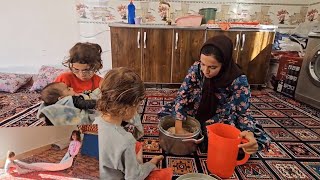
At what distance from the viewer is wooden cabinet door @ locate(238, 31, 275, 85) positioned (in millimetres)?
2238

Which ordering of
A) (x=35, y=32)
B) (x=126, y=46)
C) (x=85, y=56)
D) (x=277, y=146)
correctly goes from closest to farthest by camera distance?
(x=85, y=56) < (x=277, y=146) < (x=126, y=46) < (x=35, y=32)

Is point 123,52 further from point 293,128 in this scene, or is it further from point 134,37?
point 293,128

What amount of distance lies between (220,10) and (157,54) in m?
1.04

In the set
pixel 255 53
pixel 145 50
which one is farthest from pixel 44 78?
pixel 255 53

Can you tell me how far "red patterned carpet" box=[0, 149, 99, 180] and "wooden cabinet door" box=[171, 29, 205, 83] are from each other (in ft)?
5.60

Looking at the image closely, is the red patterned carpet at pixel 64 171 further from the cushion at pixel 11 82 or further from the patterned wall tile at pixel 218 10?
the patterned wall tile at pixel 218 10

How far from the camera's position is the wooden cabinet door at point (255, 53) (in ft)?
7.34

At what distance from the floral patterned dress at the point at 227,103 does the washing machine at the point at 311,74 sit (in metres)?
1.06

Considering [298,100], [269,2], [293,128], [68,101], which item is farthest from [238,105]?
[269,2]

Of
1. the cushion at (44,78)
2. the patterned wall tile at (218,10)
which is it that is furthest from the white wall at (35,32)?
the cushion at (44,78)

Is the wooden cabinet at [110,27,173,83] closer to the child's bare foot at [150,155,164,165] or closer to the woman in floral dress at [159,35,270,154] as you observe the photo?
the woman in floral dress at [159,35,270,154]

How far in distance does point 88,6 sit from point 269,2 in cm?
226

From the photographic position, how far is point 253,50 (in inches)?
89.8

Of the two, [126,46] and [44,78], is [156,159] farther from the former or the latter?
[44,78]
